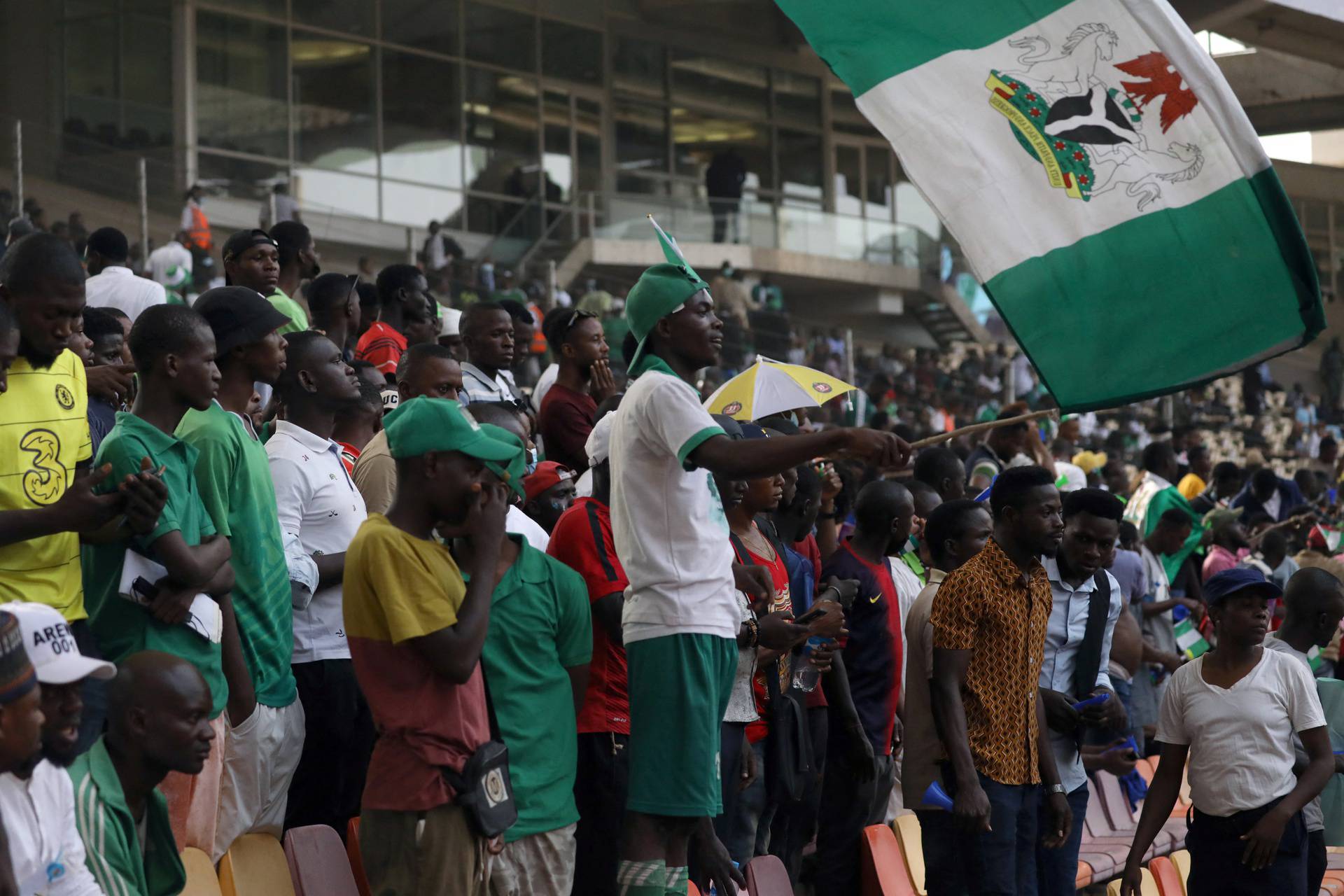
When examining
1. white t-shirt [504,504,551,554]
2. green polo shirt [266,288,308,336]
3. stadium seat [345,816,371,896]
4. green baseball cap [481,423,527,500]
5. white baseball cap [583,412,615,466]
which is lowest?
stadium seat [345,816,371,896]

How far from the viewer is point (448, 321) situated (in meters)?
8.73

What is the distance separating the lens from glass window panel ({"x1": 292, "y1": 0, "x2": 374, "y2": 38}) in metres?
23.7

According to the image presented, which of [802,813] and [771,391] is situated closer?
[802,813]

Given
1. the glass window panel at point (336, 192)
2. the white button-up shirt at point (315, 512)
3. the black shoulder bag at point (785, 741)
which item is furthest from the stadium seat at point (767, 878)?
the glass window panel at point (336, 192)

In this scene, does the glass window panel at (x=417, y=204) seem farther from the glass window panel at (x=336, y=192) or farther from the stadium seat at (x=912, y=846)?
the stadium seat at (x=912, y=846)

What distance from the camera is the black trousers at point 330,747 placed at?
5.23m

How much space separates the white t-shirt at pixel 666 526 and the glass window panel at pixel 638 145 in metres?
23.5

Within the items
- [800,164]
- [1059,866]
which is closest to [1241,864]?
[1059,866]

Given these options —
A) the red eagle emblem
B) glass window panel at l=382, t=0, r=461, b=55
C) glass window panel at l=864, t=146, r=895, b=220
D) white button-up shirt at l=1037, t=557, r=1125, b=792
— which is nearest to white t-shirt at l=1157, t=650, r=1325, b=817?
white button-up shirt at l=1037, t=557, r=1125, b=792

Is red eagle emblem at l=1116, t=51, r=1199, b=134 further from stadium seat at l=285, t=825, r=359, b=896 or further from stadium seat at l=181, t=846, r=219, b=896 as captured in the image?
stadium seat at l=181, t=846, r=219, b=896

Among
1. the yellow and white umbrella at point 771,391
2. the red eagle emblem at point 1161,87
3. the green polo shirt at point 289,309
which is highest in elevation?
the red eagle emblem at point 1161,87

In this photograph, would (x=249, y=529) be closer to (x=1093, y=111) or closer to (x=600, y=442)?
(x=600, y=442)

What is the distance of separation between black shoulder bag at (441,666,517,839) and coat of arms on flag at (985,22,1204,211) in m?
2.58

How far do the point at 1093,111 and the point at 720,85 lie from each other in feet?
79.8
